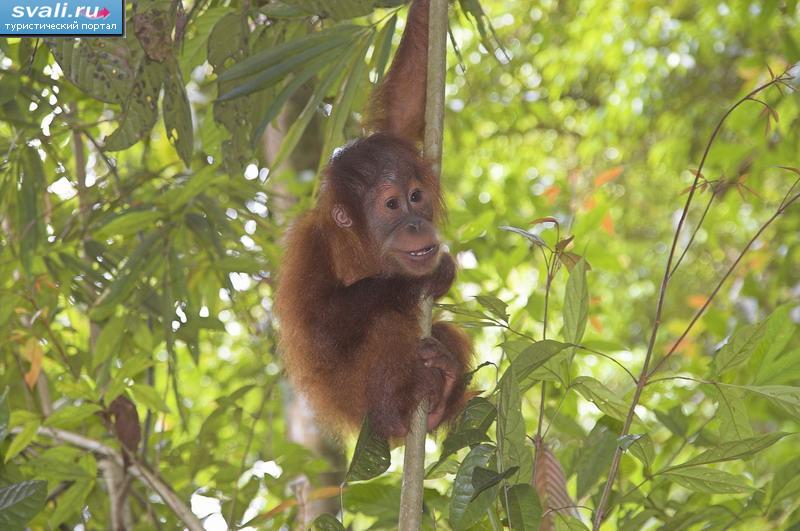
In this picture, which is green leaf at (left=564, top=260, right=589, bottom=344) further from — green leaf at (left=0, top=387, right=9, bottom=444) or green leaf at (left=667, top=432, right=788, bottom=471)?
green leaf at (left=0, top=387, right=9, bottom=444)

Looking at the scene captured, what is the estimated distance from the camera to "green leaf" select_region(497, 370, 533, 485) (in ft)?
4.90

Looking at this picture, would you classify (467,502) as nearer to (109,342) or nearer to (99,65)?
(99,65)

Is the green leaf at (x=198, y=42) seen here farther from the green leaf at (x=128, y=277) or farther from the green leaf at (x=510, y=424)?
the green leaf at (x=510, y=424)

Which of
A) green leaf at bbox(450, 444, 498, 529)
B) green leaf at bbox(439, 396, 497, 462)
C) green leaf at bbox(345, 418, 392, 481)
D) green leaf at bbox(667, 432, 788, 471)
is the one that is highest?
green leaf at bbox(667, 432, 788, 471)

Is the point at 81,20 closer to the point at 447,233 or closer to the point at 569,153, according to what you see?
the point at 447,233

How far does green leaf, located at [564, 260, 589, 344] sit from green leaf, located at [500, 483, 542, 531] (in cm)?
35

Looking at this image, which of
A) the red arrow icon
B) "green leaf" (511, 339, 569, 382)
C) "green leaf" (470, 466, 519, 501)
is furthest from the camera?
the red arrow icon

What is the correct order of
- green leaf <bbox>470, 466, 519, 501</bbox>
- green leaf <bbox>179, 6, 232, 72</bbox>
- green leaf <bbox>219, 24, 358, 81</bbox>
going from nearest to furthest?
green leaf <bbox>470, 466, 519, 501</bbox>
green leaf <bbox>219, 24, 358, 81</bbox>
green leaf <bbox>179, 6, 232, 72</bbox>

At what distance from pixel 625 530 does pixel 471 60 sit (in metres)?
6.17

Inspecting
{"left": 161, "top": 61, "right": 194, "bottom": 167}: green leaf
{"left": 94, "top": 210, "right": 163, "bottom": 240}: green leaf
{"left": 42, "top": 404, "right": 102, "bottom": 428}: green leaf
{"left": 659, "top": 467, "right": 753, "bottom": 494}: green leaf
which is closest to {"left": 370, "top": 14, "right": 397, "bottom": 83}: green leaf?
{"left": 161, "top": 61, "right": 194, "bottom": 167}: green leaf

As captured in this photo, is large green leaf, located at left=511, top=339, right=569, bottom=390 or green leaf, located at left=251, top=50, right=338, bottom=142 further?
green leaf, located at left=251, top=50, right=338, bottom=142

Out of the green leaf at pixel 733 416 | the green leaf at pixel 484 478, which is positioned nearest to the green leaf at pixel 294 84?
the green leaf at pixel 484 478

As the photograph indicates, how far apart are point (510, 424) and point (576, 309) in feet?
1.06

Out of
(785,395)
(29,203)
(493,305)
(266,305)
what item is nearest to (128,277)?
(29,203)
